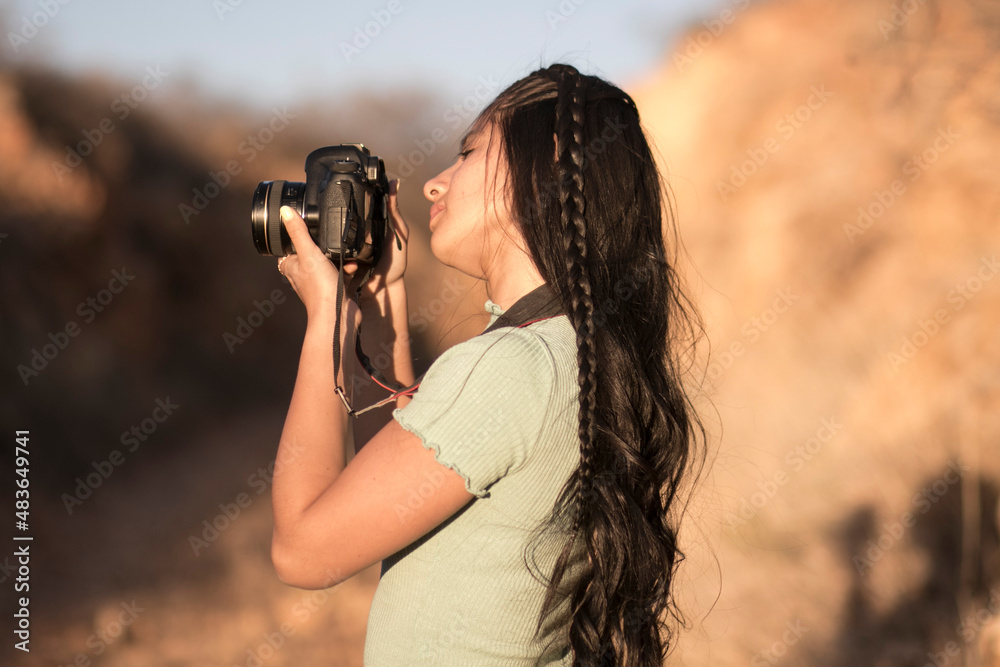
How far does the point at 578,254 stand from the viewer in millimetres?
863

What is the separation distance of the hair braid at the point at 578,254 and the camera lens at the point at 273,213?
44 centimetres

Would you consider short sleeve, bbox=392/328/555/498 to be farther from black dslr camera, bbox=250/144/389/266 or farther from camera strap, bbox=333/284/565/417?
black dslr camera, bbox=250/144/389/266

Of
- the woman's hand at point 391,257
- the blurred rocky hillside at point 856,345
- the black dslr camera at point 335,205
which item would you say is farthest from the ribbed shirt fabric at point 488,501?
the blurred rocky hillside at point 856,345

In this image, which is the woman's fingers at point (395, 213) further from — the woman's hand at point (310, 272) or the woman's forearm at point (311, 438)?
the woman's forearm at point (311, 438)

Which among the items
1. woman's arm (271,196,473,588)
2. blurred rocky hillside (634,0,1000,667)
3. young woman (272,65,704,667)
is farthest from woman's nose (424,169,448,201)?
blurred rocky hillside (634,0,1000,667)

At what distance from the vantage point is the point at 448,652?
804 millimetres

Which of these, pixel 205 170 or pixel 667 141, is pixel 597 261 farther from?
pixel 667 141

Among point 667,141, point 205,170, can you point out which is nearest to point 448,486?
point 205,170

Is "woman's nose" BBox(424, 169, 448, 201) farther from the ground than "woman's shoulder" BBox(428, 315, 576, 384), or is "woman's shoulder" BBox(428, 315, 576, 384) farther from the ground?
"woman's nose" BBox(424, 169, 448, 201)

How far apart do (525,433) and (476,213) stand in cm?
32

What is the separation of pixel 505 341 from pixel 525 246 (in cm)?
20

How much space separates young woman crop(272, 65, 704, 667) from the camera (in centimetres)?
76

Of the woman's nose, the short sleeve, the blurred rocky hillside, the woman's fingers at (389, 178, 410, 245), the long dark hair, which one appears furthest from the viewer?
the blurred rocky hillside

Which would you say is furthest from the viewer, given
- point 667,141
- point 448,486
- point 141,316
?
point 667,141
